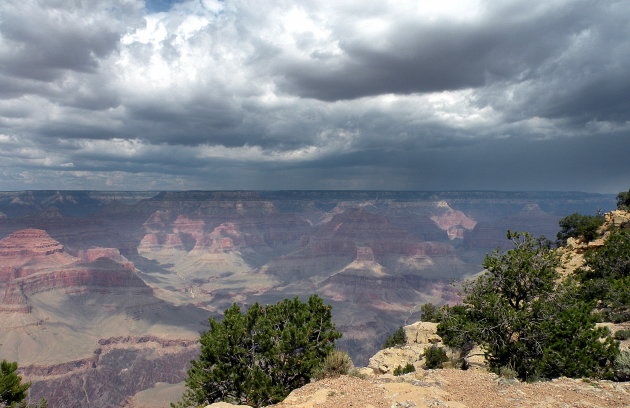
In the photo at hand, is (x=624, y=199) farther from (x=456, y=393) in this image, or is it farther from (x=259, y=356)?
(x=259, y=356)

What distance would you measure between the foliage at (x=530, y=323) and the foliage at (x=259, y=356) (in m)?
8.86

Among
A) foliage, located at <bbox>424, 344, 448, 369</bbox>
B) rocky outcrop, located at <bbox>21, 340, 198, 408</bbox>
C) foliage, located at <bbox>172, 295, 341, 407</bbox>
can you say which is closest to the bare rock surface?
foliage, located at <bbox>172, 295, 341, 407</bbox>

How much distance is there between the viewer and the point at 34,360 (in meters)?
158

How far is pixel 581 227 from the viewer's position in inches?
2468

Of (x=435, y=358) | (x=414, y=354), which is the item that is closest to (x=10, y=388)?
(x=435, y=358)

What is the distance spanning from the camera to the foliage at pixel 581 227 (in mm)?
56062

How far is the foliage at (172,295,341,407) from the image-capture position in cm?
2245

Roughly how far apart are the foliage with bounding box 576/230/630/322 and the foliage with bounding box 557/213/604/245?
2046 centimetres

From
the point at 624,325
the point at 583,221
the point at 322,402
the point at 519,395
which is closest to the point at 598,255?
the point at 624,325

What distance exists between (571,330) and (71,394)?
189572 millimetres

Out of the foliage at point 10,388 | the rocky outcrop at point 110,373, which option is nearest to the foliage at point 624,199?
the foliage at point 10,388

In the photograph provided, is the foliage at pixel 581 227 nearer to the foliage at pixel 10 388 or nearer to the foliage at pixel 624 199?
the foliage at pixel 624 199

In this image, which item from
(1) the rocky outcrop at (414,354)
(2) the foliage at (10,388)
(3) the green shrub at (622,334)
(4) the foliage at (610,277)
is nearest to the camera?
(3) the green shrub at (622,334)

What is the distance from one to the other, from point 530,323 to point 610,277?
2181 centimetres
